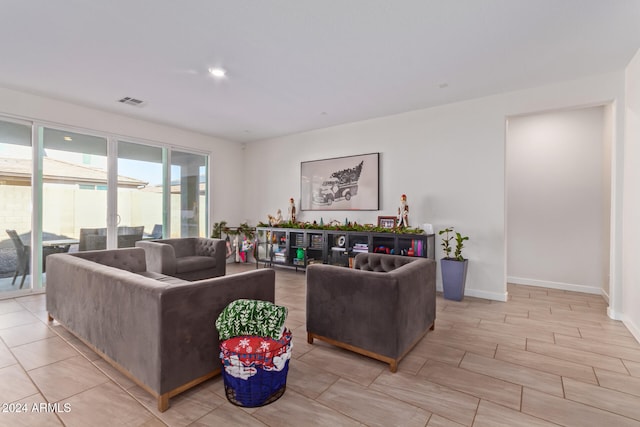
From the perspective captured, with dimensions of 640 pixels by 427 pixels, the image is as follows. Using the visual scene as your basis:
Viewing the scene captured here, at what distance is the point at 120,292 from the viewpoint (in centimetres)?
200

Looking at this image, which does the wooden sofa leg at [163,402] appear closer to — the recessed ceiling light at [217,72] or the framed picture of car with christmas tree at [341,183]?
the recessed ceiling light at [217,72]

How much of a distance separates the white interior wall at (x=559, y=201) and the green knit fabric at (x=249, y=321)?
182 inches

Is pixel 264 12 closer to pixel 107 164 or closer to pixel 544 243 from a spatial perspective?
pixel 107 164

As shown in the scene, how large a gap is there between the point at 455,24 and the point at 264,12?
154 cm

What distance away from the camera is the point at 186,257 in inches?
192

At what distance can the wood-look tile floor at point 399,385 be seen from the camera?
5.82 feet

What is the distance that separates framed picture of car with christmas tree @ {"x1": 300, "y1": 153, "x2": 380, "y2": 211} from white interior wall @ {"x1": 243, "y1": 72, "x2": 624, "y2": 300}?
0.12 meters

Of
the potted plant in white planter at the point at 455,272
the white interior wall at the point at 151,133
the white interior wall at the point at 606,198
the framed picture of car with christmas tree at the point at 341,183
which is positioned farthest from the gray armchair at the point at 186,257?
the white interior wall at the point at 606,198

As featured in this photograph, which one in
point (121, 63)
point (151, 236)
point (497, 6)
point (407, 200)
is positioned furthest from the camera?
point (151, 236)

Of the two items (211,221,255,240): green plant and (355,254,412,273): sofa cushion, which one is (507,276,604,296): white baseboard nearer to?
(355,254,412,273): sofa cushion

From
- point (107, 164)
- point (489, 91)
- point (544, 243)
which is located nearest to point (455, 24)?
point (489, 91)

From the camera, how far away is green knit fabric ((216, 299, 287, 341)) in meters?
1.88

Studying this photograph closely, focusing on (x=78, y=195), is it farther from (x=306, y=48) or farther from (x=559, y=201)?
(x=559, y=201)

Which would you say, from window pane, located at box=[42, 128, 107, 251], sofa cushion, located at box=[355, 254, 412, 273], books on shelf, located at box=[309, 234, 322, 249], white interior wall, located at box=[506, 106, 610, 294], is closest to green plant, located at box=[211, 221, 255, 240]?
books on shelf, located at box=[309, 234, 322, 249]
